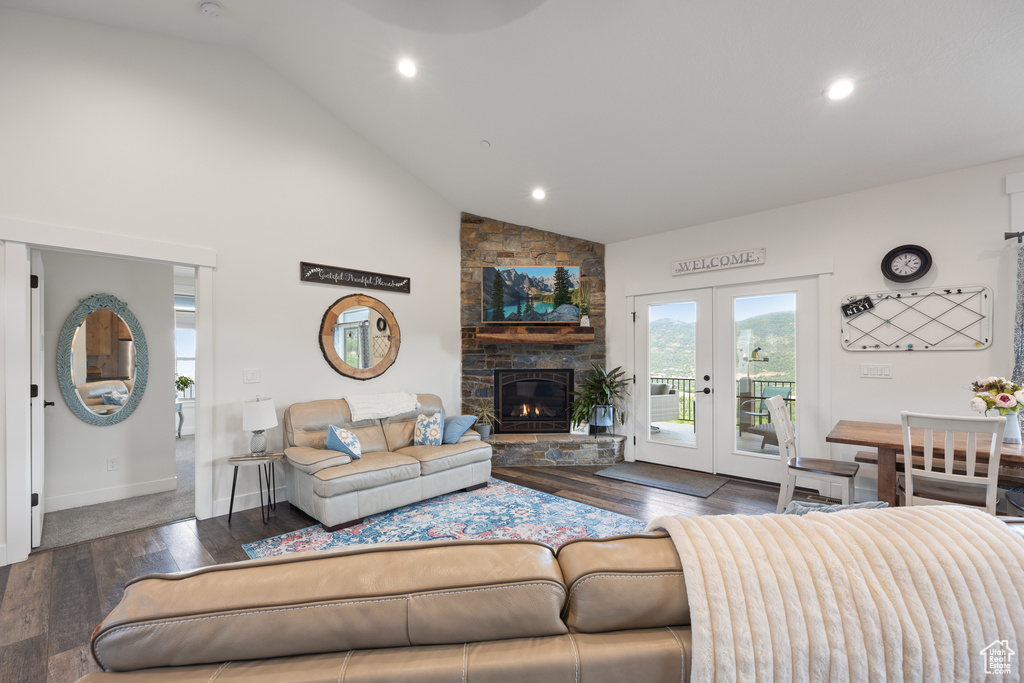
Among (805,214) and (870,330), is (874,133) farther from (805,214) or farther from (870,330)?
(870,330)

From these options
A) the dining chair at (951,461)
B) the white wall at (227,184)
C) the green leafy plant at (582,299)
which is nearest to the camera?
the dining chair at (951,461)

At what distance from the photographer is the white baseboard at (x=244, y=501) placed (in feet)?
11.4

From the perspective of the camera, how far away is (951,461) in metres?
2.35

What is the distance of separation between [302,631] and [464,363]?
457 centimetres

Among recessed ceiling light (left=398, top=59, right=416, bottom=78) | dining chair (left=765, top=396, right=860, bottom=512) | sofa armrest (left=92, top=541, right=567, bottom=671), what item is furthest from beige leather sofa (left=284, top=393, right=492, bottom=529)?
recessed ceiling light (left=398, top=59, right=416, bottom=78)

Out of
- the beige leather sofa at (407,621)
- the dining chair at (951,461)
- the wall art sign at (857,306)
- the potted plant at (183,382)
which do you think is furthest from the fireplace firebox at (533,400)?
the potted plant at (183,382)

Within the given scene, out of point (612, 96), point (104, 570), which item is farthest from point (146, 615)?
point (612, 96)

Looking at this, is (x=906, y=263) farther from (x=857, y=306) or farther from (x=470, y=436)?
(x=470, y=436)

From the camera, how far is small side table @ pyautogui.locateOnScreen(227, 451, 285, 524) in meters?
3.31

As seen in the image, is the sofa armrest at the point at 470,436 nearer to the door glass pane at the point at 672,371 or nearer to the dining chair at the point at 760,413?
the door glass pane at the point at 672,371

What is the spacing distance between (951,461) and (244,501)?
4779 millimetres

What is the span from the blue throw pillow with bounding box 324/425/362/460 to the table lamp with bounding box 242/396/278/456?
0.42 metres

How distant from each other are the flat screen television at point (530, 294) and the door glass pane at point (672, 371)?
92 cm

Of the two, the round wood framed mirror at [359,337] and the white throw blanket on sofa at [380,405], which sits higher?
the round wood framed mirror at [359,337]
